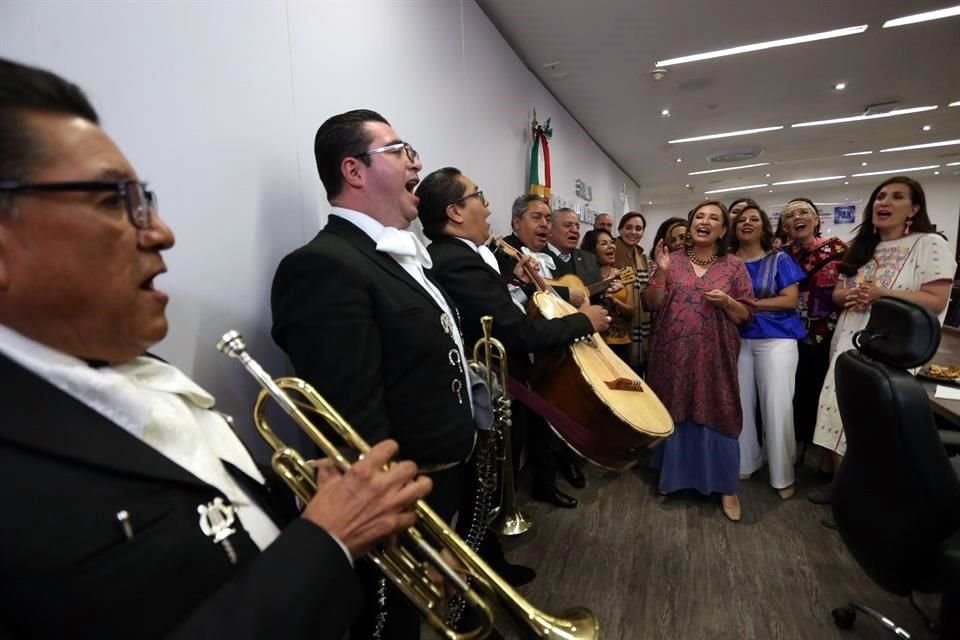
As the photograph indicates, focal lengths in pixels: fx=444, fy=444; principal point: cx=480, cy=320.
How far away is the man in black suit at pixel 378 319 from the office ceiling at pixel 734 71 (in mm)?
2397

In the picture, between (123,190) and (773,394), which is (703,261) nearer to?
(773,394)

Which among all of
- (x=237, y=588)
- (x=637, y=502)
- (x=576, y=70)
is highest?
(x=576, y=70)

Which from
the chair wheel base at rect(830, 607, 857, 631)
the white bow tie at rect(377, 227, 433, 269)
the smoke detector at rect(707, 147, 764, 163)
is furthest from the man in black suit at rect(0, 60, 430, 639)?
the smoke detector at rect(707, 147, 764, 163)


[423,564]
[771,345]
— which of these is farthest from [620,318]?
[423,564]

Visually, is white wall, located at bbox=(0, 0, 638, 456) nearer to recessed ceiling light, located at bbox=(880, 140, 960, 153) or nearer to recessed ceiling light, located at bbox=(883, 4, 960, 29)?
recessed ceiling light, located at bbox=(883, 4, 960, 29)

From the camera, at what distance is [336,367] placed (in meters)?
1.06

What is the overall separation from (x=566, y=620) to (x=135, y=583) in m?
0.68

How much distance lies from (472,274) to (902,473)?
146 centimetres

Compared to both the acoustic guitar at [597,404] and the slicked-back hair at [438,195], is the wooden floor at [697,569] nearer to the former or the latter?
the acoustic guitar at [597,404]

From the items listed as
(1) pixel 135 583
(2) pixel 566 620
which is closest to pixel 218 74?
(1) pixel 135 583

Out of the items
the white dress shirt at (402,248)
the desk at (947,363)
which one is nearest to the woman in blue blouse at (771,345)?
the desk at (947,363)

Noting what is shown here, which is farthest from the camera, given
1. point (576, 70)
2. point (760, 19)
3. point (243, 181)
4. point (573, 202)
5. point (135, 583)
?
point (573, 202)

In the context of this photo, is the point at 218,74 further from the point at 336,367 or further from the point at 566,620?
the point at 566,620

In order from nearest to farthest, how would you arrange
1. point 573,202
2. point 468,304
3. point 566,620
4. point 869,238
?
point 566,620 < point 468,304 < point 869,238 < point 573,202
